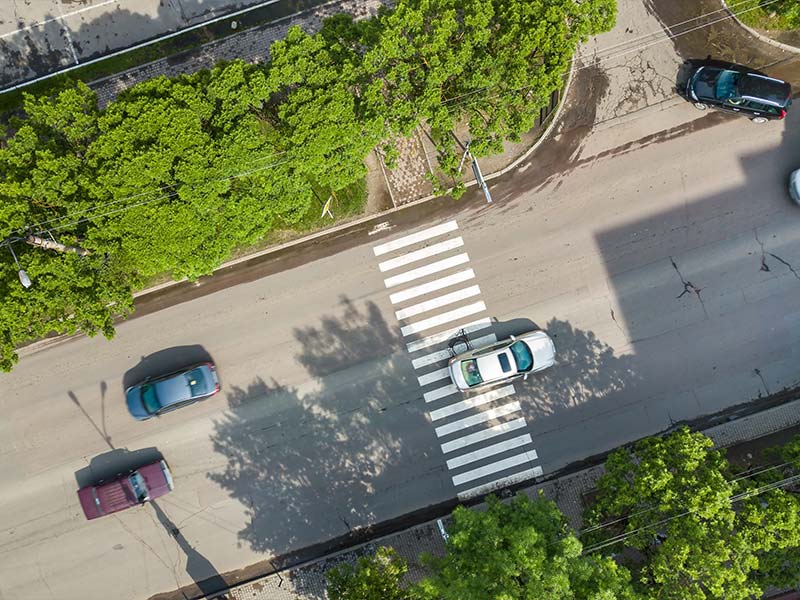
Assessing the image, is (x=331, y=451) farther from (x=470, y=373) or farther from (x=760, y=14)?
(x=760, y=14)

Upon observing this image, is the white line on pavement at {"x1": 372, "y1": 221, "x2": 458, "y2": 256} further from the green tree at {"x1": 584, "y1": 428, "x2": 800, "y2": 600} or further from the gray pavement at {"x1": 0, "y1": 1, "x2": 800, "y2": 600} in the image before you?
the green tree at {"x1": 584, "y1": 428, "x2": 800, "y2": 600}

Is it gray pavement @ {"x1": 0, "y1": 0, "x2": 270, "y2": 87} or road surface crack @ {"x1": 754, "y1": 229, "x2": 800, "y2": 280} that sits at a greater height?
gray pavement @ {"x1": 0, "y1": 0, "x2": 270, "y2": 87}

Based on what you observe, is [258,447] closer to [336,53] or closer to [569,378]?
[569,378]

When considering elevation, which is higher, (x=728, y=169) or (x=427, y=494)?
(x=728, y=169)

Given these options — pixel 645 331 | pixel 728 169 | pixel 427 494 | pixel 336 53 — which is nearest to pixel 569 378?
pixel 645 331

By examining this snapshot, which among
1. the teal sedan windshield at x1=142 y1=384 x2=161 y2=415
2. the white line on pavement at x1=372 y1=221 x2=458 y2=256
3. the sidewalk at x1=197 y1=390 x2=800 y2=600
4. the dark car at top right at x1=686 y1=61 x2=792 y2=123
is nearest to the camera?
the dark car at top right at x1=686 y1=61 x2=792 y2=123

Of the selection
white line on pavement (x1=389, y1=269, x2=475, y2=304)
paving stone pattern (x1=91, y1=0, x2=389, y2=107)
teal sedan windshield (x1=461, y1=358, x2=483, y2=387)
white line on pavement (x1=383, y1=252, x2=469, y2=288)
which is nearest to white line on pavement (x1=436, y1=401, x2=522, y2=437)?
teal sedan windshield (x1=461, y1=358, x2=483, y2=387)
